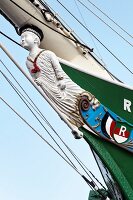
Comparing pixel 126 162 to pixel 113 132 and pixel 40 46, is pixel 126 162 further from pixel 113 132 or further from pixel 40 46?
pixel 40 46

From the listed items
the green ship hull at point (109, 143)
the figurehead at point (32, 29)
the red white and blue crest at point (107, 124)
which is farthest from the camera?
the figurehead at point (32, 29)

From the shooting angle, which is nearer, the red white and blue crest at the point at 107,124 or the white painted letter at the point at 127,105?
the red white and blue crest at the point at 107,124

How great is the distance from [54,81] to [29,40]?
427 mm

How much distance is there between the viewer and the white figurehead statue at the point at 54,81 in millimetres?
4273

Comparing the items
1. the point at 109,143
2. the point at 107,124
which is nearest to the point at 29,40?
the point at 107,124

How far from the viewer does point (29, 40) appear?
4.36 meters

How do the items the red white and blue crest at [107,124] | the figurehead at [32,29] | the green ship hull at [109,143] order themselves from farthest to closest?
the figurehead at [32,29] → the red white and blue crest at [107,124] → the green ship hull at [109,143]

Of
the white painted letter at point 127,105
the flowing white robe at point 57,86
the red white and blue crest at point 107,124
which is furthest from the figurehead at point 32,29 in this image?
the white painted letter at point 127,105

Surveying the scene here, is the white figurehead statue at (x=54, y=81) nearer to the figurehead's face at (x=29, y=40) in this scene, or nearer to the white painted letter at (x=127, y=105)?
the figurehead's face at (x=29, y=40)

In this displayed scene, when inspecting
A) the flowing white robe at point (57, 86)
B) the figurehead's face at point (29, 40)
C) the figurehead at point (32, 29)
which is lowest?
the flowing white robe at point (57, 86)

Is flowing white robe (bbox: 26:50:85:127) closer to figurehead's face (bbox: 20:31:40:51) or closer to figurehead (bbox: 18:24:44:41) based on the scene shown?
figurehead's face (bbox: 20:31:40:51)

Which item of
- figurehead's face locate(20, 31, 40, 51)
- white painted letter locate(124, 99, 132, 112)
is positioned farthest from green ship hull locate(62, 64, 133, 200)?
figurehead's face locate(20, 31, 40, 51)

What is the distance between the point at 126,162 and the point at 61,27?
152cm

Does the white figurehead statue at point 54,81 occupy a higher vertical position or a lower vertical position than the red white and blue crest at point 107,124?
higher
